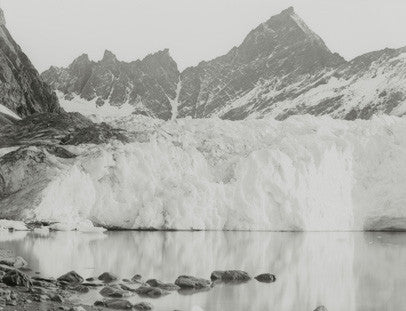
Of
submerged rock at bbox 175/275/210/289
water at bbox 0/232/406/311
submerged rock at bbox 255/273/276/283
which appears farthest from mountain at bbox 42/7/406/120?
submerged rock at bbox 175/275/210/289

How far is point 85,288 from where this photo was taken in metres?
20.2

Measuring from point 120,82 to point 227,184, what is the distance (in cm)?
14073

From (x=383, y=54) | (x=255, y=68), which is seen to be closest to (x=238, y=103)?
(x=255, y=68)

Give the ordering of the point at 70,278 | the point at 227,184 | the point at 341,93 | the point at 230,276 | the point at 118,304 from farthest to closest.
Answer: the point at 341,93 → the point at 227,184 → the point at 230,276 → the point at 70,278 → the point at 118,304

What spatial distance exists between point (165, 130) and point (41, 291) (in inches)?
1442

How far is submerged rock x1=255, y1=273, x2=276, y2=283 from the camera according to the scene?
24453 mm

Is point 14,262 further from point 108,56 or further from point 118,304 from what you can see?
point 108,56

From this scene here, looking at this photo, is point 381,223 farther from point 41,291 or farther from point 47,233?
point 41,291

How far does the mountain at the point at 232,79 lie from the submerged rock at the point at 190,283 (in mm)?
113907

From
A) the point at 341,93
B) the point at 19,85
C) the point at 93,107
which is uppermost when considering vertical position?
the point at 93,107

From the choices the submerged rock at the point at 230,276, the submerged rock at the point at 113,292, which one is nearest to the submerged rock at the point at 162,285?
the submerged rock at the point at 113,292

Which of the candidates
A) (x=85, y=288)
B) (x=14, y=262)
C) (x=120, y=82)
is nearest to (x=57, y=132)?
(x=14, y=262)

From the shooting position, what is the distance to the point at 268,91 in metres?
167

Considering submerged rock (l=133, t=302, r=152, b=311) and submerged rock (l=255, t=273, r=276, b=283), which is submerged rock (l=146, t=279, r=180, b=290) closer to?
submerged rock (l=133, t=302, r=152, b=311)
